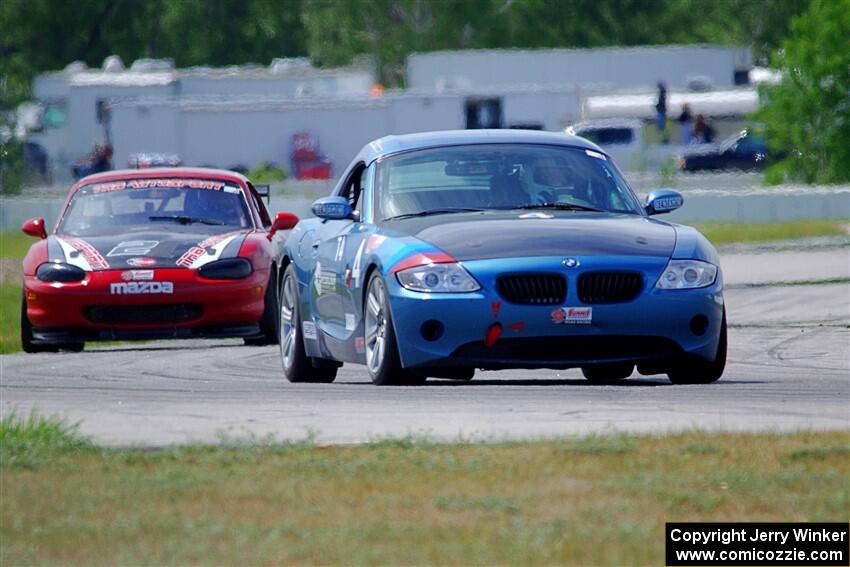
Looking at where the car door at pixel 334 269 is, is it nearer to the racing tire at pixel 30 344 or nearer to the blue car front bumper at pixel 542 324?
the blue car front bumper at pixel 542 324

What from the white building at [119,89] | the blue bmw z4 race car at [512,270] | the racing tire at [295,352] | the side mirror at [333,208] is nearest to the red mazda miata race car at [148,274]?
the racing tire at [295,352]

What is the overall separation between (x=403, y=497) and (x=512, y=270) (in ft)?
10.2

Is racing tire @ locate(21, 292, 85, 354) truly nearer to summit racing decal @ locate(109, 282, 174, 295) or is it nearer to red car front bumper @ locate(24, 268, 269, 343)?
red car front bumper @ locate(24, 268, 269, 343)

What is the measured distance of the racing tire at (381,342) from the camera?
9.26m

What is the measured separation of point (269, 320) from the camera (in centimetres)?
1427

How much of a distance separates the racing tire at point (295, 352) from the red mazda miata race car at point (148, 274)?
239cm

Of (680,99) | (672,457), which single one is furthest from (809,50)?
(672,457)

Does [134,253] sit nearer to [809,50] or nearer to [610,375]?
[610,375]

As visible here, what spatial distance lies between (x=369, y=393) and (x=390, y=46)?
81.2 meters

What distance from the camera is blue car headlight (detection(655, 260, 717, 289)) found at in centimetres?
911

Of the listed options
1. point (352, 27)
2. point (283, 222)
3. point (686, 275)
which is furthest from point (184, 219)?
point (352, 27)

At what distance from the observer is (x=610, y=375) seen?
34.1 feet

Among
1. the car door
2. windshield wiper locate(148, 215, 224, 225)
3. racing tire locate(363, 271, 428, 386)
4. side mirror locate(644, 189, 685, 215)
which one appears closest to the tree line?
windshield wiper locate(148, 215, 224, 225)

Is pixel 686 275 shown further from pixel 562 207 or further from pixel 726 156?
pixel 726 156
